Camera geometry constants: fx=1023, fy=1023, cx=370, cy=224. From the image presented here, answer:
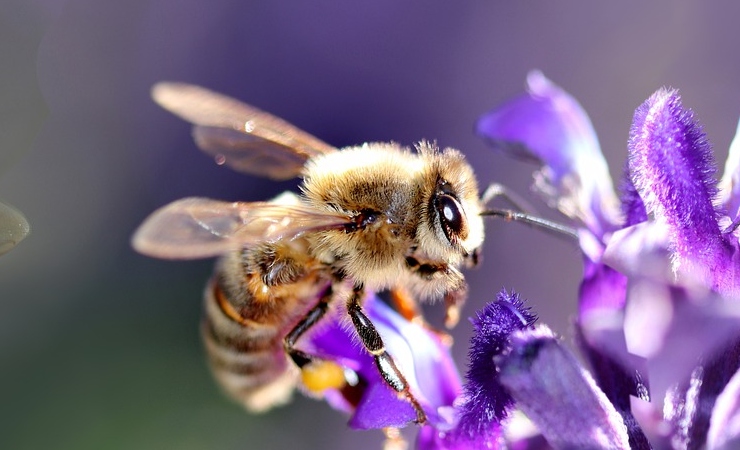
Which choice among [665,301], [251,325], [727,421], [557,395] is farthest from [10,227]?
[727,421]

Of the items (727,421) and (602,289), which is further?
(602,289)

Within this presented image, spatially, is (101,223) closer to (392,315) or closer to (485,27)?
(485,27)

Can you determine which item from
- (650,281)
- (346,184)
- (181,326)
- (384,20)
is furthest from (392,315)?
(384,20)

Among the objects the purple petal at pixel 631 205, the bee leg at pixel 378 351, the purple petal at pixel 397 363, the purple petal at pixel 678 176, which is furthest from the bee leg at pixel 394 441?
the purple petal at pixel 678 176

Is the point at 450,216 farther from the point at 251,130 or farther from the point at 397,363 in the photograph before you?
the point at 251,130

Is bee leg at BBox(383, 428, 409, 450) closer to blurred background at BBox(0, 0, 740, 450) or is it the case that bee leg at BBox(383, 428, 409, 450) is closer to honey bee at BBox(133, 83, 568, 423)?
honey bee at BBox(133, 83, 568, 423)

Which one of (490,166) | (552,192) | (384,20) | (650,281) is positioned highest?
(384,20)
